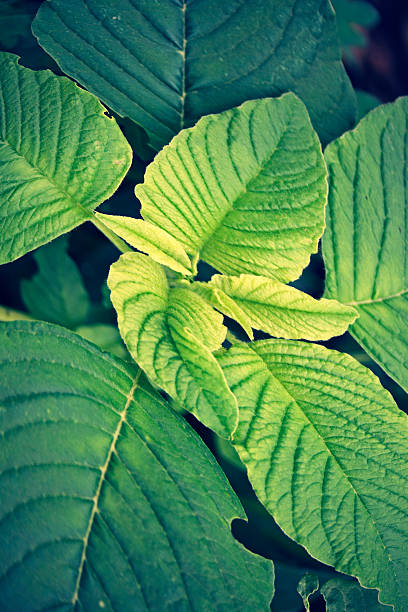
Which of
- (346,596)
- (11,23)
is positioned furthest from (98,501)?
(11,23)

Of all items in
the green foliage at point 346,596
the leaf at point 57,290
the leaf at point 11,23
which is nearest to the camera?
the green foliage at point 346,596

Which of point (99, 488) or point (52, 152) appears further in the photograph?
point (52, 152)

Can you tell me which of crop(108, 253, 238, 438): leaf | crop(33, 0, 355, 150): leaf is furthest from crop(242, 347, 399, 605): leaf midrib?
crop(33, 0, 355, 150): leaf

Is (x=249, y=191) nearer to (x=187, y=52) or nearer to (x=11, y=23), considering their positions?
(x=187, y=52)

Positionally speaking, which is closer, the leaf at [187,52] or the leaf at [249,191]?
the leaf at [249,191]

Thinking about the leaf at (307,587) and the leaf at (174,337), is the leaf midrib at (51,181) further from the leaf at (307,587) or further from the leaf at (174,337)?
the leaf at (307,587)

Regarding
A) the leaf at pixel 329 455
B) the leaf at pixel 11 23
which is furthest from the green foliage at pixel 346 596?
the leaf at pixel 11 23
